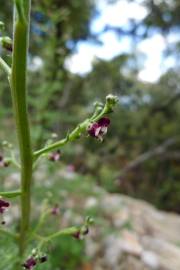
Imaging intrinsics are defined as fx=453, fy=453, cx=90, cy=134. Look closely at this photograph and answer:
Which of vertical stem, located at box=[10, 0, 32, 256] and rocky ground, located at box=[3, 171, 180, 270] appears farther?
rocky ground, located at box=[3, 171, 180, 270]

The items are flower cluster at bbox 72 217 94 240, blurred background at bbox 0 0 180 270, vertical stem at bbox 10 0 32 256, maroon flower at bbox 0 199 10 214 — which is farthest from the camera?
blurred background at bbox 0 0 180 270

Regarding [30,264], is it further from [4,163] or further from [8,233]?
[4,163]

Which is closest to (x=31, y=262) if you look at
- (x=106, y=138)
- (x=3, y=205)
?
(x=3, y=205)

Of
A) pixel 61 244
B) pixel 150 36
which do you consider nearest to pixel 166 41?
pixel 150 36

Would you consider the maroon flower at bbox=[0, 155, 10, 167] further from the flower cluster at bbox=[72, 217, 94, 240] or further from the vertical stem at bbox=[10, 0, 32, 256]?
the flower cluster at bbox=[72, 217, 94, 240]

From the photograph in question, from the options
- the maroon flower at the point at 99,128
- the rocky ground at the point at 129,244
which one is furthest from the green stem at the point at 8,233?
the rocky ground at the point at 129,244

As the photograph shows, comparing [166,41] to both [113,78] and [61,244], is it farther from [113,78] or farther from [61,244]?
[61,244]

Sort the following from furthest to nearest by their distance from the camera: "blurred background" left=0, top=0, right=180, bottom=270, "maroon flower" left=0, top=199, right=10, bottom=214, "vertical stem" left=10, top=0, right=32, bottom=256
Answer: "blurred background" left=0, top=0, right=180, bottom=270, "maroon flower" left=0, top=199, right=10, bottom=214, "vertical stem" left=10, top=0, right=32, bottom=256

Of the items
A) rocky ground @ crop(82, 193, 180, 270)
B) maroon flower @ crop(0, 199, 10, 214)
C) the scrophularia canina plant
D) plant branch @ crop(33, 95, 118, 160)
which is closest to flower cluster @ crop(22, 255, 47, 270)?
the scrophularia canina plant
